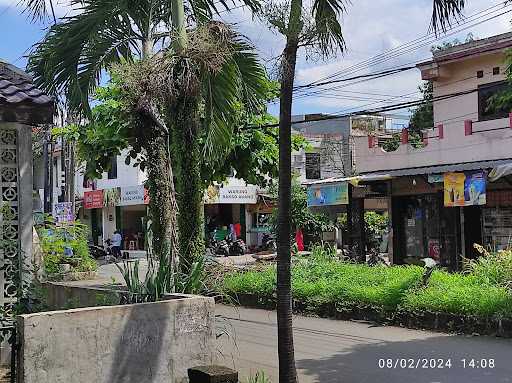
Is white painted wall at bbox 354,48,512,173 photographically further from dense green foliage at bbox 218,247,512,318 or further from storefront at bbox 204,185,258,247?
storefront at bbox 204,185,258,247

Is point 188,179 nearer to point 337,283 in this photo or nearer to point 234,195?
point 337,283

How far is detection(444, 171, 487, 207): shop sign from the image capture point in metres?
16.4

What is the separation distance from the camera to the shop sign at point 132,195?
36172 mm

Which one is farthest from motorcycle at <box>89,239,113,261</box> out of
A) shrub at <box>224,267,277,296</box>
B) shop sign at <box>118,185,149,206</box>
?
shrub at <box>224,267,277,296</box>

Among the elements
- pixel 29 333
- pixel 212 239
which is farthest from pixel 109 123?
pixel 212 239

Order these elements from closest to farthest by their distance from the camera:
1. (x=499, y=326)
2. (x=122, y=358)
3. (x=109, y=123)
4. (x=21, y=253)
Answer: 1. (x=122, y=358)
2. (x=21, y=253)
3. (x=499, y=326)
4. (x=109, y=123)

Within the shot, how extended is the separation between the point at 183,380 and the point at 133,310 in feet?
2.85

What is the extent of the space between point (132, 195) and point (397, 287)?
27.6 m

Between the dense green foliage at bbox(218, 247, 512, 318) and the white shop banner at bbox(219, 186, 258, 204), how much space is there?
21472mm

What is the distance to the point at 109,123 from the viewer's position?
46.9 ft

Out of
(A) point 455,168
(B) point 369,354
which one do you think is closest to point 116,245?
(A) point 455,168

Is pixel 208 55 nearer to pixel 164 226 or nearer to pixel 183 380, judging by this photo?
pixel 164 226

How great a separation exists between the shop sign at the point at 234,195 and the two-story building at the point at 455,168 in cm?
1372

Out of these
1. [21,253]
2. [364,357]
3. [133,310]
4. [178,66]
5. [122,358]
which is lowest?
Result: [364,357]
